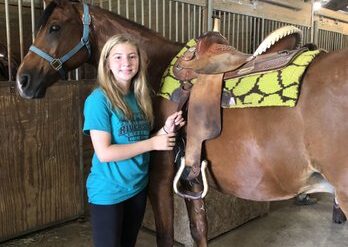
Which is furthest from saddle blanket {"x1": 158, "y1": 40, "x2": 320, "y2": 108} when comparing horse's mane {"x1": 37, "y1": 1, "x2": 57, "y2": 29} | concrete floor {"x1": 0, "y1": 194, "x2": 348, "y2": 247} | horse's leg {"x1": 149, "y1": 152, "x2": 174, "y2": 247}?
concrete floor {"x1": 0, "y1": 194, "x2": 348, "y2": 247}

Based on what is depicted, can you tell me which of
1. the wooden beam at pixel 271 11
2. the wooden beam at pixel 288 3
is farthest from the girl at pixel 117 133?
the wooden beam at pixel 288 3

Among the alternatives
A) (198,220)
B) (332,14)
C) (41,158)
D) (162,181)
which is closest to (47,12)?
(162,181)

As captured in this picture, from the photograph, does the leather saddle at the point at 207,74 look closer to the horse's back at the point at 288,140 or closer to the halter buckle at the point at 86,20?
the horse's back at the point at 288,140

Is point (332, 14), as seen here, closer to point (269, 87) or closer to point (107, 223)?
point (269, 87)

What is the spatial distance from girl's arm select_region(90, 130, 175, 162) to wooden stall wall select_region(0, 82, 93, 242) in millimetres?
1390

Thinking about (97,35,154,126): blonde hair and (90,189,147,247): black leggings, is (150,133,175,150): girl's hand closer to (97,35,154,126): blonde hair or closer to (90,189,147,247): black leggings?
(97,35,154,126): blonde hair

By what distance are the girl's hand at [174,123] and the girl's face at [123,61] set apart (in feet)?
0.73

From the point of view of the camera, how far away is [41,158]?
267cm

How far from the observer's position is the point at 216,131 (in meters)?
1.36

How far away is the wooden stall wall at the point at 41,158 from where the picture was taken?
2482 mm

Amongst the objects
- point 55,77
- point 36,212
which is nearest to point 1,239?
point 36,212

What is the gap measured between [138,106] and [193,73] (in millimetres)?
262

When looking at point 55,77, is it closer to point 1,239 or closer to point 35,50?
point 35,50

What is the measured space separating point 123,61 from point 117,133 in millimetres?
270
